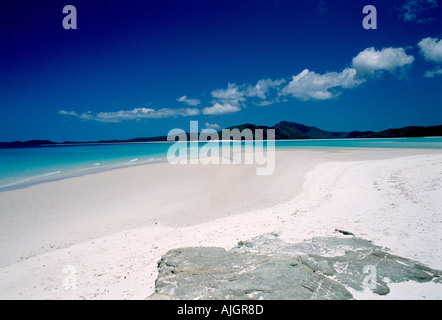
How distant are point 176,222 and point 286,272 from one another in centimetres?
432

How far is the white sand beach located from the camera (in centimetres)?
412

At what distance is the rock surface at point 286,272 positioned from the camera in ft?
10.5

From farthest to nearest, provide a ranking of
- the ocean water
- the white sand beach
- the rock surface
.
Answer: the ocean water, the white sand beach, the rock surface

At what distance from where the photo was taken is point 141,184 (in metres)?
13.0

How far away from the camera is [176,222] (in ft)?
23.6

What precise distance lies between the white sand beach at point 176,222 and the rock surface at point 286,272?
0.29 meters

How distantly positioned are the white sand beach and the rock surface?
11.3 inches
